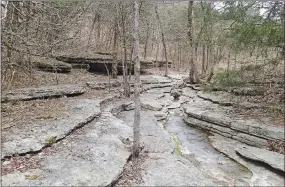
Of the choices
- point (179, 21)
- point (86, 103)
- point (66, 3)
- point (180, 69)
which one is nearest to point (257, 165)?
point (86, 103)

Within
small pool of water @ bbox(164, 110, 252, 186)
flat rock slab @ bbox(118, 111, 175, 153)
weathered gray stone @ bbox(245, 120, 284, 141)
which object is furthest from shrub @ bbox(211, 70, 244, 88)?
flat rock slab @ bbox(118, 111, 175, 153)

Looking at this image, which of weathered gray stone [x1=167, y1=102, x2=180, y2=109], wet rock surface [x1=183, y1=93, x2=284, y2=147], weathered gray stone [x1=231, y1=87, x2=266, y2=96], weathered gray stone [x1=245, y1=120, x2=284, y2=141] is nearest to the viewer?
weathered gray stone [x1=245, y1=120, x2=284, y2=141]

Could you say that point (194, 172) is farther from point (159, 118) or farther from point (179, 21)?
point (179, 21)

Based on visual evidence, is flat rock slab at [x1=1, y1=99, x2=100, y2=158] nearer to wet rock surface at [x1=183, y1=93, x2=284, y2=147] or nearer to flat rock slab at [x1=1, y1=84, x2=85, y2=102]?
flat rock slab at [x1=1, y1=84, x2=85, y2=102]

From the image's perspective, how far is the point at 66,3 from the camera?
14.3m

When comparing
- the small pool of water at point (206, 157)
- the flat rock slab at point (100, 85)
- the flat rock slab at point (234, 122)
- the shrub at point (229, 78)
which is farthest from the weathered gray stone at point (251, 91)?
the flat rock slab at point (100, 85)

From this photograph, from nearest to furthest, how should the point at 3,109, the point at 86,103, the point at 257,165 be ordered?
the point at 257,165 → the point at 3,109 → the point at 86,103

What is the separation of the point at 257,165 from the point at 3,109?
8.12 metres

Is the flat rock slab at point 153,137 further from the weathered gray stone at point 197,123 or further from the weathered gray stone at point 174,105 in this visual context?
the weathered gray stone at point 174,105

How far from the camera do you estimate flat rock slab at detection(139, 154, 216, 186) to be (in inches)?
275

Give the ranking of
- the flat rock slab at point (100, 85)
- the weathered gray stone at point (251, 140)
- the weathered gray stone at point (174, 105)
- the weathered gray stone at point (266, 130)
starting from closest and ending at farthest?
the weathered gray stone at point (266, 130) < the weathered gray stone at point (251, 140) < the weathered gray stone at point (174, 105) < the flat rock slab at point (100, 85)

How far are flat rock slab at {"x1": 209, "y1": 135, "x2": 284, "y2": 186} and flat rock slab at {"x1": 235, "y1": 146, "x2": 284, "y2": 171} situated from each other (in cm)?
16

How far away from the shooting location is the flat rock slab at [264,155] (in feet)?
21.3

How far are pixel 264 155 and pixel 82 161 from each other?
4181 mm
